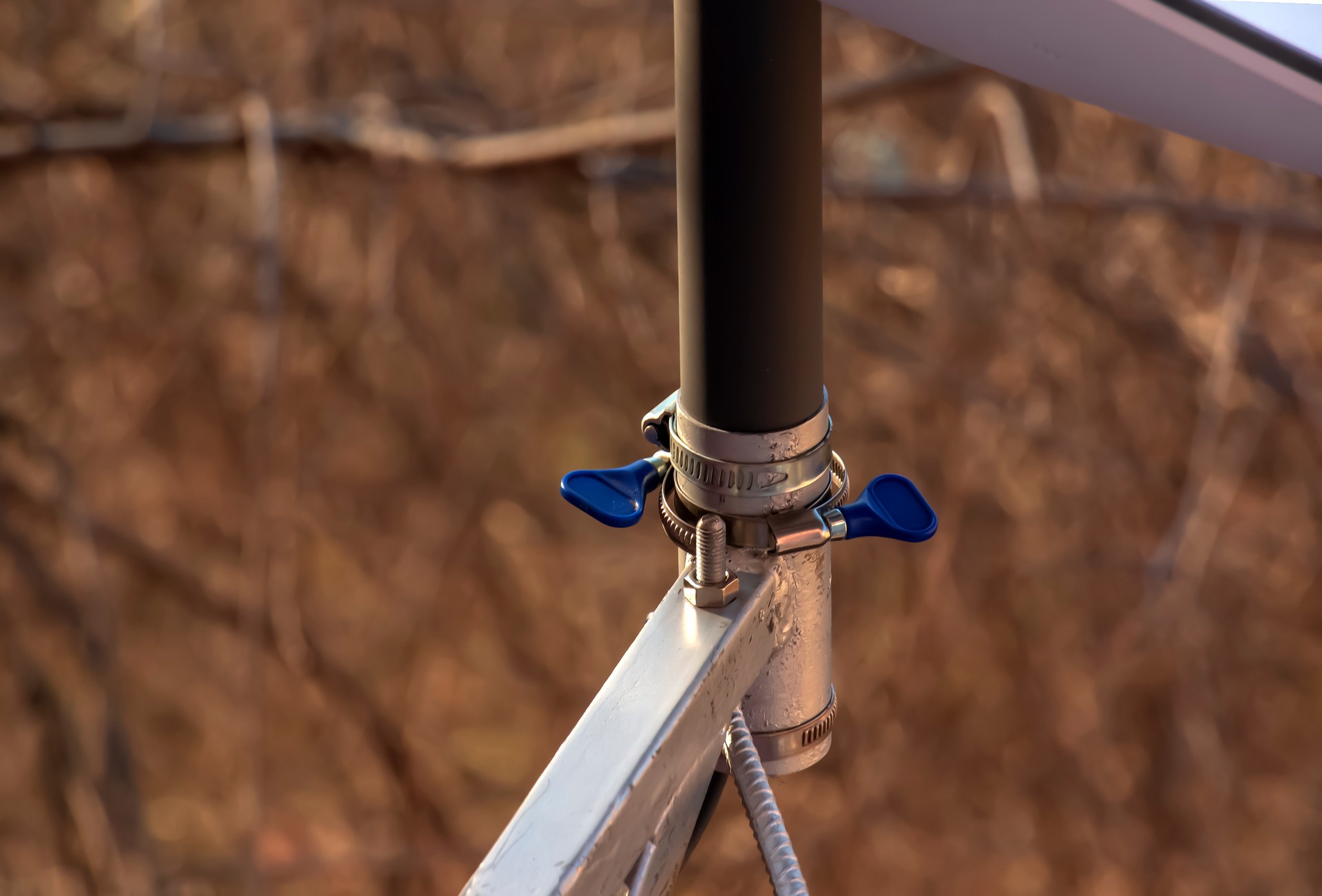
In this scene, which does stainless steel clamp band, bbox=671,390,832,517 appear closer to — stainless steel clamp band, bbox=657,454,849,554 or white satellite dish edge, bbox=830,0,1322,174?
stainless steel clamp band, bbox=657,454,849,554

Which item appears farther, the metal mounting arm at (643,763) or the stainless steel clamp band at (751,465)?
the stainless steel clamp band at (751,465)

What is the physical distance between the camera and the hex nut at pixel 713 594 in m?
0.56

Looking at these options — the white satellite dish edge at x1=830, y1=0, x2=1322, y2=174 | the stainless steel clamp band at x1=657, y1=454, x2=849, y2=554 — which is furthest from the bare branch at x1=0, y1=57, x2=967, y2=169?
the white satellite dish edge at x1=830, y1=0, x2=1322, y2=174

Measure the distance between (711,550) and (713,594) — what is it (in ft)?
0.08

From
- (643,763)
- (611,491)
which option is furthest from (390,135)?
(643,763)

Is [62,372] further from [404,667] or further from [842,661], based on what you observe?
[842,661]

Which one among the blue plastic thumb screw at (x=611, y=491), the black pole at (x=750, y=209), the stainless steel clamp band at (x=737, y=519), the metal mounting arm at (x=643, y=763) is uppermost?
the black pole at (x=750, y=209)

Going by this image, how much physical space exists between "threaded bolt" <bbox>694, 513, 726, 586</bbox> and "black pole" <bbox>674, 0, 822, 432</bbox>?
0.04 m

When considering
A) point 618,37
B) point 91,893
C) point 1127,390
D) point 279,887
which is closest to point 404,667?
point 279,887

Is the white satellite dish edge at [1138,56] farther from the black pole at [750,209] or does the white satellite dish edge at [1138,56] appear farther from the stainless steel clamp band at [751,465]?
the stainless steel clamp band at [751,465]

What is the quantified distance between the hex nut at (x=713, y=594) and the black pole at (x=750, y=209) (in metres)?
0.07

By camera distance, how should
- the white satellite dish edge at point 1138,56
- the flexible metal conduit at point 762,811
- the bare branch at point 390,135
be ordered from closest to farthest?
the white satellite dish edge at point 1138,56
the flexible metal conduit at point 762,811
the bare branch at point 390,135

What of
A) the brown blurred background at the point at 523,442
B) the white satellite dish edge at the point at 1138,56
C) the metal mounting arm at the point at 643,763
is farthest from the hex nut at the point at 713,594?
the brown blurred background at the point at 523,442

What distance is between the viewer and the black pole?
1.56ft
